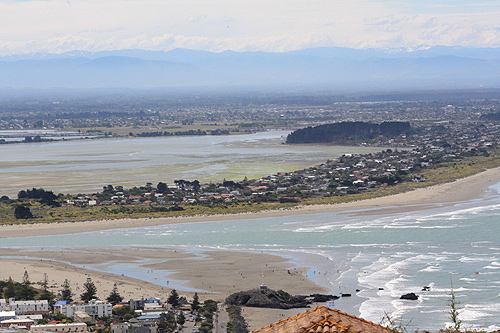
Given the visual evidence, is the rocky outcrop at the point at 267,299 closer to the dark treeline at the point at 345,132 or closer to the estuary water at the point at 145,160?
the estuary water at the point at 145,160

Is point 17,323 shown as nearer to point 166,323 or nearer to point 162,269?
point 166,323

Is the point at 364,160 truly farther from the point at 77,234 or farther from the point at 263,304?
the point at 263,304

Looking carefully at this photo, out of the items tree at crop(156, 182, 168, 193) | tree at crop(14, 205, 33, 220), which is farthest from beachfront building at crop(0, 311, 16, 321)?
tree at crop(156, 182, 168, 193)

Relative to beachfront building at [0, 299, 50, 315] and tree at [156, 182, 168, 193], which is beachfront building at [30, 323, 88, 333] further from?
tree at [156, 182, 168, 193]

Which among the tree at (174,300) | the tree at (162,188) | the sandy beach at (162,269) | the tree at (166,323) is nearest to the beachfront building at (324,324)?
the tree at (166,323)

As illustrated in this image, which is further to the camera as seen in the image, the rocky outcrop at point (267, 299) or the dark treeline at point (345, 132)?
the dark treeline at point (345, 132)

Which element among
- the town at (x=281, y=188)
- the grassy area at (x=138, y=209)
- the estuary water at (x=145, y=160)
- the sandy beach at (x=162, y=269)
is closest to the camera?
the sandy beach at (x=162, y=269)
